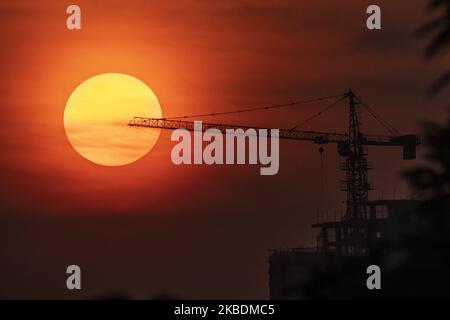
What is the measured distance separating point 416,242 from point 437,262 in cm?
151

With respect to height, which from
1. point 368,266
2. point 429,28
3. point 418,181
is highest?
point 429,28

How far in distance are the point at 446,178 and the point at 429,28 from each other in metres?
8.42
